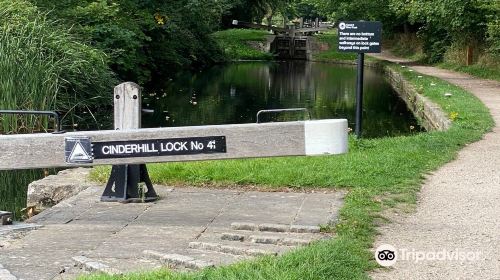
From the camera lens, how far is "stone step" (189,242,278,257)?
205 inches

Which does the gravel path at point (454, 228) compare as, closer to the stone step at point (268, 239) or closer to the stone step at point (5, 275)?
the stone step at point (268, 239)

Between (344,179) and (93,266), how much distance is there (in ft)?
11.8

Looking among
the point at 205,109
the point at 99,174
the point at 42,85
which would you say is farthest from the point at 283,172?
the point at 205,109

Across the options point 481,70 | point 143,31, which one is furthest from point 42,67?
point 481,70

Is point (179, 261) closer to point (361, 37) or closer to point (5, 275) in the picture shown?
point (5, 275)

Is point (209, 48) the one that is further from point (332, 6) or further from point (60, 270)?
point (60, 270)

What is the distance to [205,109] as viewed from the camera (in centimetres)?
2170

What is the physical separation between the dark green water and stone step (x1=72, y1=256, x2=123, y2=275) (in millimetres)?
11535

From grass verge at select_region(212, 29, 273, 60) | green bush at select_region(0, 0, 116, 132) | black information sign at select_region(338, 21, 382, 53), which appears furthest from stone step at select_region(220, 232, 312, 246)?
grass verge at select_region(212, 29, 273, 60)

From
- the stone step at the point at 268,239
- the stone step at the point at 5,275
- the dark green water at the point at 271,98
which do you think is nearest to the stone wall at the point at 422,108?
the dark green water at the point at 271,98

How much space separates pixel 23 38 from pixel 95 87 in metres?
3.17

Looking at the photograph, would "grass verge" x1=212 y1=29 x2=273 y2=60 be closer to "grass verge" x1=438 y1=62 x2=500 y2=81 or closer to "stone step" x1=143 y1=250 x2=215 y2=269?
"grass verge" x1=438 y1=62 x2=500 y2=81

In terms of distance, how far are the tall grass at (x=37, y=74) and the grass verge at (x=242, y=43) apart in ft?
101

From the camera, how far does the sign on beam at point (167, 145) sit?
6242 mm
